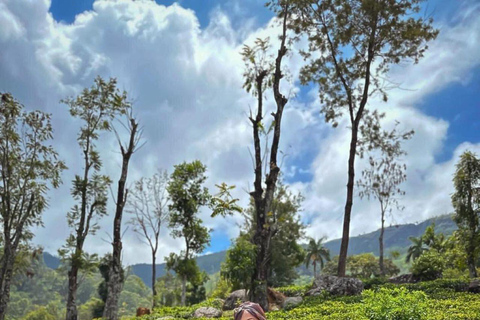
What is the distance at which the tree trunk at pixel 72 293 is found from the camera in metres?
20.5

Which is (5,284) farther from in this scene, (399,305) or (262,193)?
(399,305)

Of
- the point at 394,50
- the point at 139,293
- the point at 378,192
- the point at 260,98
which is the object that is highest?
the point at 394,50

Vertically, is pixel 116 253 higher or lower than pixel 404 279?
higher

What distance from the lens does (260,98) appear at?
1714cm

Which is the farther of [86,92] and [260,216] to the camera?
[86,92]

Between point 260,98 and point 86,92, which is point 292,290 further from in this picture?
point 86,92

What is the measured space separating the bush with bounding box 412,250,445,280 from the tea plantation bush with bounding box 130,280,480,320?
345 cm

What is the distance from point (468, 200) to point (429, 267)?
1128cm

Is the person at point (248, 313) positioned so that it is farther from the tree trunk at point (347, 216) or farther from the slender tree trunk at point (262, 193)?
the tree trunk at point (347, 216)

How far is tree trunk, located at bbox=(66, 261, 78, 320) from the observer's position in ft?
67.3

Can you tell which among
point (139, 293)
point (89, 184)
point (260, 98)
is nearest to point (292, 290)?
point (260, 98)

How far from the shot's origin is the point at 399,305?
6945mm

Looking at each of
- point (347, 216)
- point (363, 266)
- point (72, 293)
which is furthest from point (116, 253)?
point (363, 266)

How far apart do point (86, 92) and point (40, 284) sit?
133 metres
